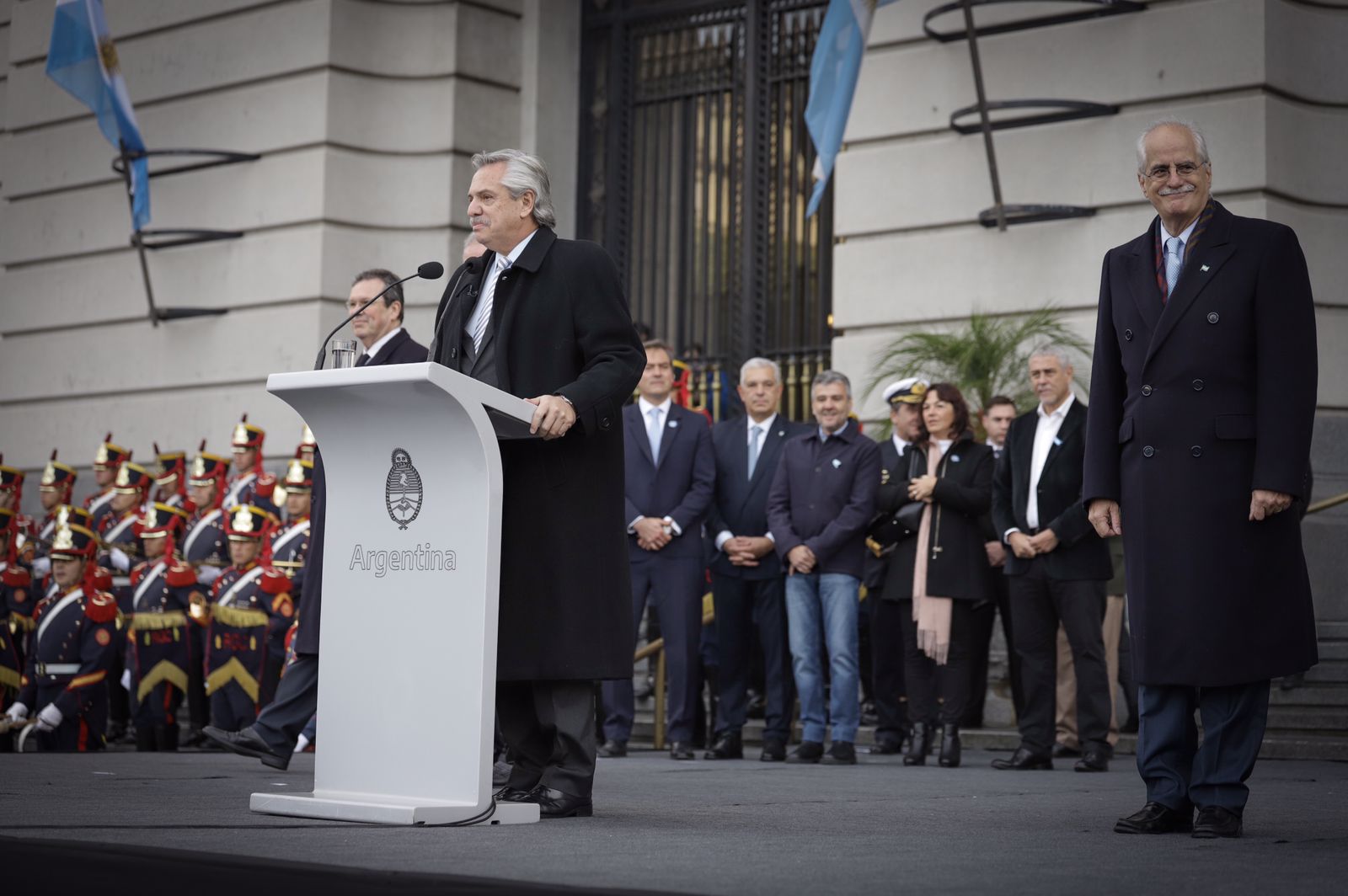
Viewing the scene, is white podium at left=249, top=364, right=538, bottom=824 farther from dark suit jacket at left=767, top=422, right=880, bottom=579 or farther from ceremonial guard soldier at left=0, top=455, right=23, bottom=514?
ceremonial guard soldier at left=0, top=455, right=23, bottom=514

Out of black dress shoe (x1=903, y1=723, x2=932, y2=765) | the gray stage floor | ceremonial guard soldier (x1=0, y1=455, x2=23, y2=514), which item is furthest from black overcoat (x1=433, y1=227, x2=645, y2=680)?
ceremonial guard soldier (x1=0, y1=455, x2=23, y2=514)

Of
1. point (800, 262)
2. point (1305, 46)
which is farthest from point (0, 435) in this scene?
point (1305, 46)

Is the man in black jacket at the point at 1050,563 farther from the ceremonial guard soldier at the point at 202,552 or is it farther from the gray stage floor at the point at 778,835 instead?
the ceremonial guard soldier at the point at 202,552

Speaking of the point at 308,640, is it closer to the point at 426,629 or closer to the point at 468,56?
the point at 426,629

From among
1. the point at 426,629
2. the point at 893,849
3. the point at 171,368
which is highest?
the point at 171,368

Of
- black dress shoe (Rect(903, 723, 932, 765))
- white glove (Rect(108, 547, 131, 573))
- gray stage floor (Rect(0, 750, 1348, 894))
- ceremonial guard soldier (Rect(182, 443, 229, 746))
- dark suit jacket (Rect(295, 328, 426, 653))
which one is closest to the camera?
gray stage floor (Rect(0, 750, 1348, 894))

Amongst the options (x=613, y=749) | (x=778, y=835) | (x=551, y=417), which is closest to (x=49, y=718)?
(x=613, y=749)

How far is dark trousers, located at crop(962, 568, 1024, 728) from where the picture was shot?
30.9ft

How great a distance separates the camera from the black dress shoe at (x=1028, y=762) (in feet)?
28.6

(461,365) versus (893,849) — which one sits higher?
(461,365)

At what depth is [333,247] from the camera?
48.3ft

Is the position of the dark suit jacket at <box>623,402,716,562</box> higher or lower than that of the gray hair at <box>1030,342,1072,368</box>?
lower

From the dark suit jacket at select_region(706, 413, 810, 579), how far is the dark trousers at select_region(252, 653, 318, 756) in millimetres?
3039

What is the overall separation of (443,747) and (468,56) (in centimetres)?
1091
